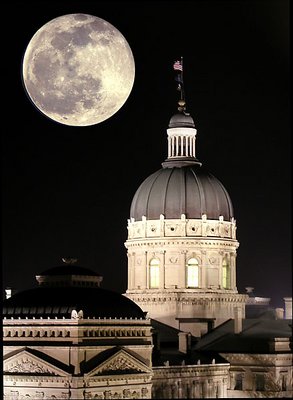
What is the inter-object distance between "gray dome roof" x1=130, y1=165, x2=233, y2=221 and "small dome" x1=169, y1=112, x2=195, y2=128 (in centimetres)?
407

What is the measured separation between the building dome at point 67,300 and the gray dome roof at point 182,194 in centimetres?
2128

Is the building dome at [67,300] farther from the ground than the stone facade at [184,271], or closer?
closer

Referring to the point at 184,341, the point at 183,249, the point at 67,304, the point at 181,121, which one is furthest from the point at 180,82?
the point at 67,304

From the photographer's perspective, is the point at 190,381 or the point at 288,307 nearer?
the point at 190,381

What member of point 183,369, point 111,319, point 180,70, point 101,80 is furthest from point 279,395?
point 101,80

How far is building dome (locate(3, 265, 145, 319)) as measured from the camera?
367ft

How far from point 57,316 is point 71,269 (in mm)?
7873

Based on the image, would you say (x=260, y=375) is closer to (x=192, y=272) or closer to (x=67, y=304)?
(x=192, y=272)

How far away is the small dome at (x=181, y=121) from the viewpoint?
141m

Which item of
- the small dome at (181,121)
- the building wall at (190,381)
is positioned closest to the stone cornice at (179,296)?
the building wall at (190,381)

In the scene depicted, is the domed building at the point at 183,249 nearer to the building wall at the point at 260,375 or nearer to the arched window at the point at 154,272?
the arched window at the point at 154,272

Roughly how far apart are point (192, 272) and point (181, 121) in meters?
13.7

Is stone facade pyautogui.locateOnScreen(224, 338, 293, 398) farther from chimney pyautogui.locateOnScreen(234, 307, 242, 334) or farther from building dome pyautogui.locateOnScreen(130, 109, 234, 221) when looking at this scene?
building dome pyautogui.locateOnScreen(130, 109, 234, 221)

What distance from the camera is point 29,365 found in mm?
107875
